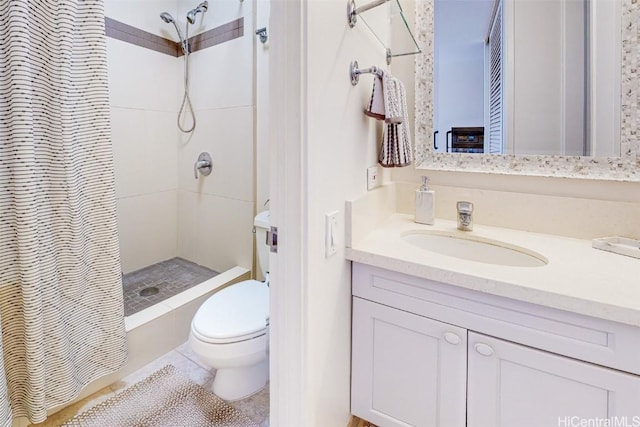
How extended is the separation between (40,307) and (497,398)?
1.50 metres

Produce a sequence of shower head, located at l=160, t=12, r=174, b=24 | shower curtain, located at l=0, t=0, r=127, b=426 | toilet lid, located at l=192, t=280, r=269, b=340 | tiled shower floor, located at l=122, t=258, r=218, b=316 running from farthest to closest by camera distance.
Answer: shower head, located at l=160, t=12, r=174, b=24, tiled shower floor, located at l=122, t=258, r=218, b=316, toilet lid, located at l=192, t=280, r=269, b=340, shower curtain, located at l=0, t=0, r=127, b=426

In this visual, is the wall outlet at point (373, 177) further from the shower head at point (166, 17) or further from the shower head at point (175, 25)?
the shower head at point (166, 17)

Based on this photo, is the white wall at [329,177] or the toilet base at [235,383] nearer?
the white wall at [329,177]

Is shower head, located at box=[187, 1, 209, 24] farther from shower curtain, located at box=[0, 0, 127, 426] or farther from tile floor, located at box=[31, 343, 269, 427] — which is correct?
tile floor, located at box=[31, 343, 269, 427]

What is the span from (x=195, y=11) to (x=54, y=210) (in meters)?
1.65

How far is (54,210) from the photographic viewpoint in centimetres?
117

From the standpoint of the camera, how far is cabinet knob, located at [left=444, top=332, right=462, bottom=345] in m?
0.96

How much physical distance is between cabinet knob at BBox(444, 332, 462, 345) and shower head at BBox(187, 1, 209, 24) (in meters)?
2.34

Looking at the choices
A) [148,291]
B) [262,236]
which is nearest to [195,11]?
[262,236]

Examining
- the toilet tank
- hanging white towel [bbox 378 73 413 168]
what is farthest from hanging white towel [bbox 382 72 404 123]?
the toilet tank

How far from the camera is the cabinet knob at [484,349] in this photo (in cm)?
92

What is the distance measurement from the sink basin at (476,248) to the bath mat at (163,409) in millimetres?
1015

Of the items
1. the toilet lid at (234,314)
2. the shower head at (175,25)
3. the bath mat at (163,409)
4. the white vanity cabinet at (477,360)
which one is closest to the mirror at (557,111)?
the white vanity cabinet at (477,360)

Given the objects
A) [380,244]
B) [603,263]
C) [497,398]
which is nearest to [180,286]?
[380,244]
